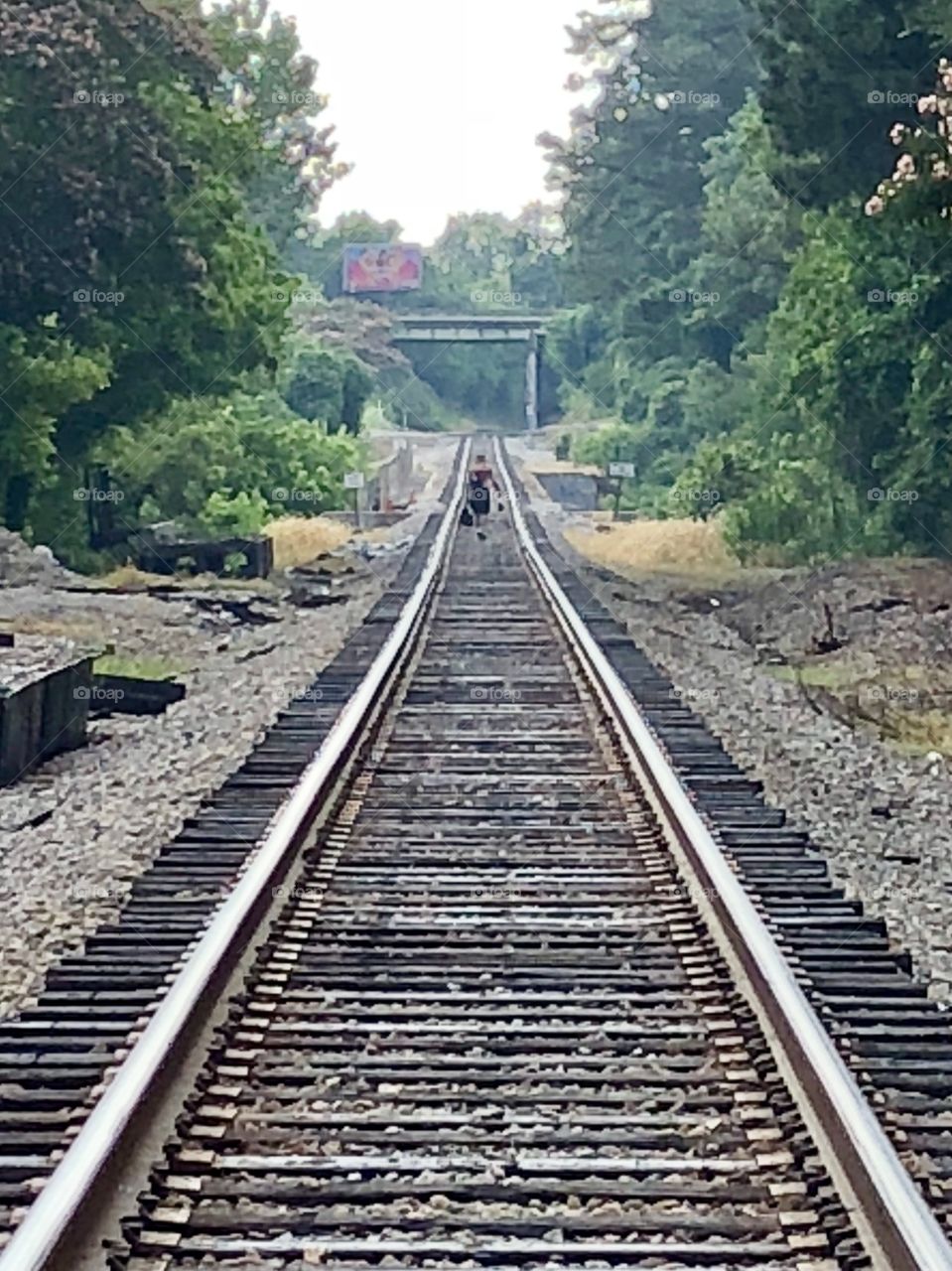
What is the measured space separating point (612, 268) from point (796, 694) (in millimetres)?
42964

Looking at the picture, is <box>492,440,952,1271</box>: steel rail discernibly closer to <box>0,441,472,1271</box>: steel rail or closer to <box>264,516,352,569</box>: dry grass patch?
<box>0,441,472,1271</box>: steel rail

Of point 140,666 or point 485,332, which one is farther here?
point 485,332

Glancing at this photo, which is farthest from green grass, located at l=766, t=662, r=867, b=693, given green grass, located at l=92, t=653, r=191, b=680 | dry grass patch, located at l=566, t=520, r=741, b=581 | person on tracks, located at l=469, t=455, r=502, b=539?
person on tracks, located at l=469, t=455, r=502, b=539

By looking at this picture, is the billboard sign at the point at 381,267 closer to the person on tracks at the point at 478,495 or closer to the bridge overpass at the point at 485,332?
the bridge overpass at the point at 485,332

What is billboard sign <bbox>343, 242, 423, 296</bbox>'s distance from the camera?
353 feet

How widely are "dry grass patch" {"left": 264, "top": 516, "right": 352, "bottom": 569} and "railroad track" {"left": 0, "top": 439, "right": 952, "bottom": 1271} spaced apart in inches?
722

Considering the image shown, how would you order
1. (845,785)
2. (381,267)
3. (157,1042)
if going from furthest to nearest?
(381,267) < (845,785) < (157,1042)

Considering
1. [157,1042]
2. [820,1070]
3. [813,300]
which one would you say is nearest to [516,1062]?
[820,1070]

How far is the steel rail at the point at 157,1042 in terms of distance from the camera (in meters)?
3.87

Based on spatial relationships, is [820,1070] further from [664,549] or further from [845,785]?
[664,549]

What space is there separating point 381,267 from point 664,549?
82.9 m

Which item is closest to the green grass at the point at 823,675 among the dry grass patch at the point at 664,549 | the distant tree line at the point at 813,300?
the distant tree line at the point at 813,300

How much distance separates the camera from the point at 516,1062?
533 cm

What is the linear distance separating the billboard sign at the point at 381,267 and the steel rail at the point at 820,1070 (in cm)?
10055
